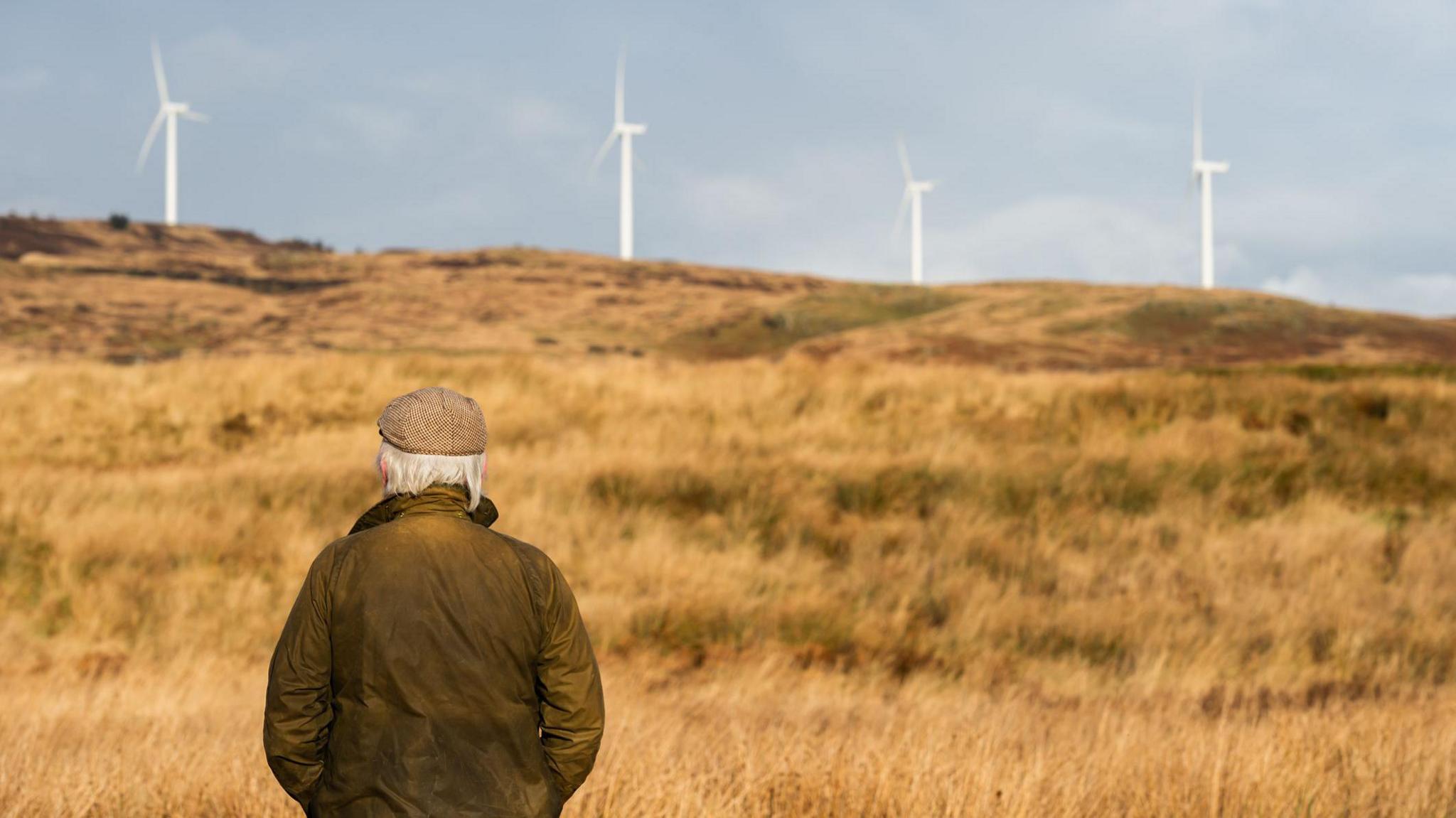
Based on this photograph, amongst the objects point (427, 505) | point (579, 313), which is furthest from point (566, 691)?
point (579, 313)

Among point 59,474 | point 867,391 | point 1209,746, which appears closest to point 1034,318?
point 867,391

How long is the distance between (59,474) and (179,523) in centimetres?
480

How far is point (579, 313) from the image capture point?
6731cm

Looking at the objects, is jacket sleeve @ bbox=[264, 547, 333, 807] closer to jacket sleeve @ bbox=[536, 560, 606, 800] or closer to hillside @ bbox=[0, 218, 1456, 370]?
jacket sleeve @ bbox=[536, 560, 606, 800]

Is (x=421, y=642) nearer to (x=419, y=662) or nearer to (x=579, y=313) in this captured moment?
(x=419, y=662)

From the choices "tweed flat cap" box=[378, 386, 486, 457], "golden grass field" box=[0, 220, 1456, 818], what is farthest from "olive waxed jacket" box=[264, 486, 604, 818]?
"golden grass field" box=[0, 220, 1456, 818]

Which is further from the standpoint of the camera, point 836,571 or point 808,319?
point 808,319

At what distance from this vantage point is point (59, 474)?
17.8 metres

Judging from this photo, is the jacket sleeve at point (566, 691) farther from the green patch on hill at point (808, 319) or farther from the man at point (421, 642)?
the green patch on hill at point (808, 319)

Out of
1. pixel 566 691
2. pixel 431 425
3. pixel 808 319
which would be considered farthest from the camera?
pixel 808 319

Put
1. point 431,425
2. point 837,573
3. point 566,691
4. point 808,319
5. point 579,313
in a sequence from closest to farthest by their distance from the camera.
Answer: point 431,425
point 566,691
point 837,573
point 808,319
point 579,313

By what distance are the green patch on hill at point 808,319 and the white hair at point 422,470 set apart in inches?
2092

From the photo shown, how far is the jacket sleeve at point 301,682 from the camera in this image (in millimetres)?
2764

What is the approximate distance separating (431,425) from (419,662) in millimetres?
562
